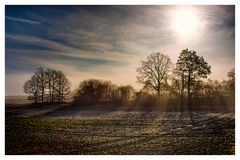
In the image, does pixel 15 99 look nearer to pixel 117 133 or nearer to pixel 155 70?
pixel 117 133

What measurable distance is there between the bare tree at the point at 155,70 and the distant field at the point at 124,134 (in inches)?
17.3

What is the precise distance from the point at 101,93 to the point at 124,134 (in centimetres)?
70

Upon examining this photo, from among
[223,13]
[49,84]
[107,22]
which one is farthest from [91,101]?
[223,13]

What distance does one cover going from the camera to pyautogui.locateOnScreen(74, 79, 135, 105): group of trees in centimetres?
651

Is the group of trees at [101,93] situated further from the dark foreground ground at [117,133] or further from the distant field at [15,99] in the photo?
the distant field at [15,99]

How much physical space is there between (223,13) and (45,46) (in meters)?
2.58

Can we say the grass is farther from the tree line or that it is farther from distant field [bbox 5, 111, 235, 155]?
the tree line

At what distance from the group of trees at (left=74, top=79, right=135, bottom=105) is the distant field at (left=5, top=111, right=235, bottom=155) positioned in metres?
0.24

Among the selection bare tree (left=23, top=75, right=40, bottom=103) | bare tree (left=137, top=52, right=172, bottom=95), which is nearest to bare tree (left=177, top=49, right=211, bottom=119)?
bare tree (left=137, top=52, right=172, bottom=95)

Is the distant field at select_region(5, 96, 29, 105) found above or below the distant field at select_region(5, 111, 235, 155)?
above

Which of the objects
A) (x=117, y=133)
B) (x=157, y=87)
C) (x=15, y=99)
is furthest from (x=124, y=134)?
(x=15, y=99)

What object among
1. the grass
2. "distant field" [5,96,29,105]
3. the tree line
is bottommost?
the grass
